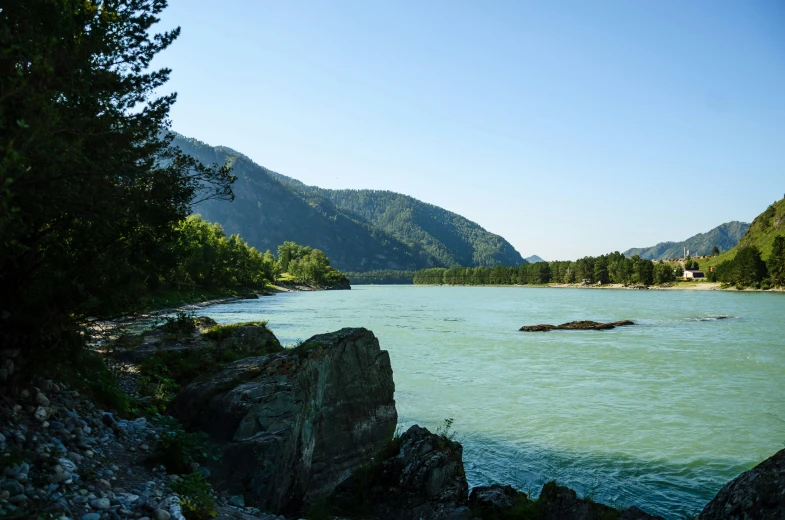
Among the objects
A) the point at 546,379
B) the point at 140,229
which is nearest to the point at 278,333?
the point at 546,379

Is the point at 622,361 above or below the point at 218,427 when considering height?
below

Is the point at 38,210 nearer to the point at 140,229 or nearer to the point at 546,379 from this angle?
the point at 140,229

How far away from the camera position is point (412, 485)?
40.1 ft

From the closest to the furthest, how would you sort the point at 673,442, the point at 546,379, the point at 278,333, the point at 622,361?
the point at 673,442
the point at 546,379
the point at 622,361
the point at 278,333

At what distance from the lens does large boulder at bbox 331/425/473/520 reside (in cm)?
1166

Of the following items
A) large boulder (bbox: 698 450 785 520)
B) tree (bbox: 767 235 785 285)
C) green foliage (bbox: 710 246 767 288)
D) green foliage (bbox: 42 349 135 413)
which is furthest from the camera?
green foliage (bbox: 710 246 767 288)

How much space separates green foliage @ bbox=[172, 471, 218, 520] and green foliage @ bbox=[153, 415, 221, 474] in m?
0.37

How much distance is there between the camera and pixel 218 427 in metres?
12.0

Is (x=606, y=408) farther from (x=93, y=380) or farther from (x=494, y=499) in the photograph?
(x=93, y=380)

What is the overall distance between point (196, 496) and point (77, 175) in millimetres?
5726

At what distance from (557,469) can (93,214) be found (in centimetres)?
1583

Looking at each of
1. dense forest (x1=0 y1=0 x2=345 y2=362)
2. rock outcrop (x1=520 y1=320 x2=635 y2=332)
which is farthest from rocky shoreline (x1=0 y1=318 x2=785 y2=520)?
rock outcrop (x1=520 y1=320 x2=635 y2=332)

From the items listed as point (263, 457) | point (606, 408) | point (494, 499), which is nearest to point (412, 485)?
point (494, 499)

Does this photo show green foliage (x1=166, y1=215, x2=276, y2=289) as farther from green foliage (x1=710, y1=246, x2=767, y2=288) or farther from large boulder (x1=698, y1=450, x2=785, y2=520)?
green foliage (x1=710, y1=246, x2=767, y2=288)
